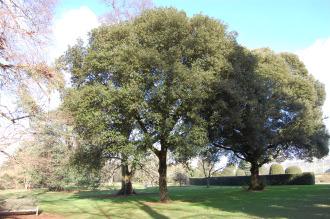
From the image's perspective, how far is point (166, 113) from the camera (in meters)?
25.3

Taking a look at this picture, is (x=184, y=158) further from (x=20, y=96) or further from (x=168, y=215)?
(x=20, y=96)

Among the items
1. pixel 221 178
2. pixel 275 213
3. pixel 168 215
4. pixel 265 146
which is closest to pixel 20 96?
pixel 168 215

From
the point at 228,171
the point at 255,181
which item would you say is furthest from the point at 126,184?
the point at 228,171

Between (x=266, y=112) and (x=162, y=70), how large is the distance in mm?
12190

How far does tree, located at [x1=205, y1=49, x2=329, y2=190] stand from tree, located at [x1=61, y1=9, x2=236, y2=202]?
2.32 metres

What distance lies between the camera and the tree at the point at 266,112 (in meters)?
29.2

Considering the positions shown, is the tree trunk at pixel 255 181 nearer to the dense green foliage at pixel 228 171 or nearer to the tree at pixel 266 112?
the tree at pixel 266 112

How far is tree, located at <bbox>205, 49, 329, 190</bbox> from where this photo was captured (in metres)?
29.2

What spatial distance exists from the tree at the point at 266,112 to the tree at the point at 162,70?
2325 mm

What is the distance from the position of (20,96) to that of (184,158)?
17.4 metres

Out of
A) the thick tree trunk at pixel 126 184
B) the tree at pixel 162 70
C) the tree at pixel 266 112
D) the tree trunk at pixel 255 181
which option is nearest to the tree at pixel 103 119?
the tree at pixel 162 70

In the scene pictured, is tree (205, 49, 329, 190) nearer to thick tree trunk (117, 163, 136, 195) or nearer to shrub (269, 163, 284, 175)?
thick tree trunk (117, 163, 136, 195)

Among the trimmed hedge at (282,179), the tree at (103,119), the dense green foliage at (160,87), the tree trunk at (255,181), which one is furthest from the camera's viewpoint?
the trimmed hedge at (282,179)

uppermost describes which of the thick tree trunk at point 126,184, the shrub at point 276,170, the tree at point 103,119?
the tree at point 103,119
